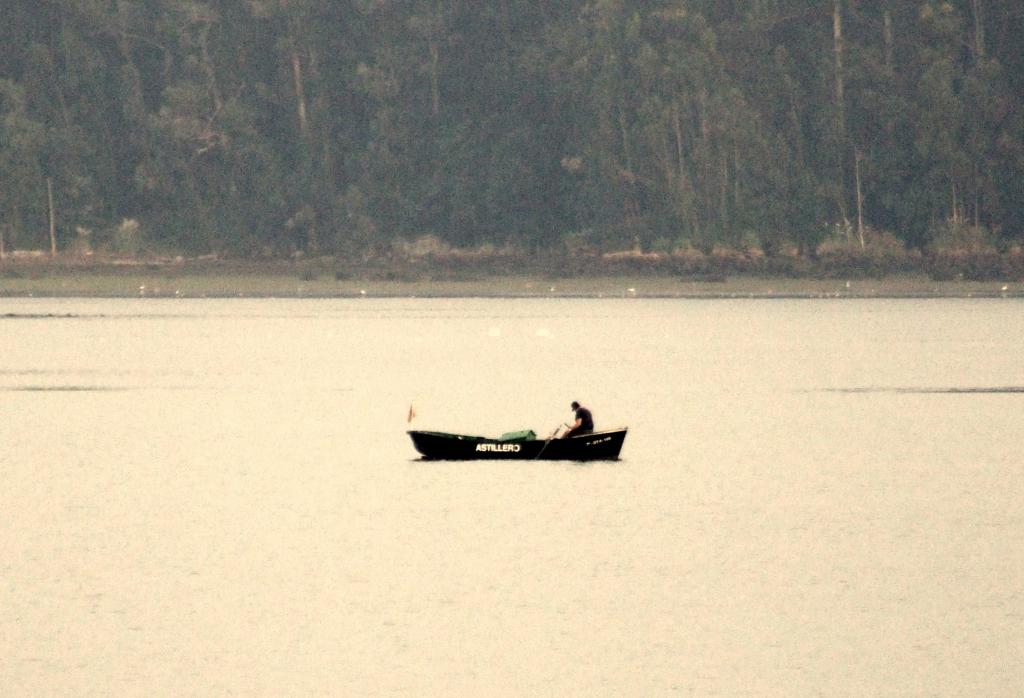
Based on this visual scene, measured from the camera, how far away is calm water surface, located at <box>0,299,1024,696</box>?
76.8 ft

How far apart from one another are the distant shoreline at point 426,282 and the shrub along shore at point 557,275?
0.24ft

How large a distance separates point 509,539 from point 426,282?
11688cm

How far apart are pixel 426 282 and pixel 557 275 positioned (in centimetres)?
1114

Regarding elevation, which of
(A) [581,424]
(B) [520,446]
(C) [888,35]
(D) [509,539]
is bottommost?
(D) [509,539]

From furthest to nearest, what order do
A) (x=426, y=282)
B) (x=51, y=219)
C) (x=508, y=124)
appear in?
(x=426, y=282), (x=508, y=124), (x=51, y=219)

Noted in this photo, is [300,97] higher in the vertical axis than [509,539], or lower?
higher

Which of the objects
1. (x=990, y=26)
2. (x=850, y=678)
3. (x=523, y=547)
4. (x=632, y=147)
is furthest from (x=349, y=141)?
(x=850, y=678)

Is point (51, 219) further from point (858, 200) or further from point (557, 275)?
point (858, 200)

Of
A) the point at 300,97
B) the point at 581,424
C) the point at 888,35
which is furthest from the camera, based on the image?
the point at 300,97

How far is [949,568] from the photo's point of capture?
98.3 feet

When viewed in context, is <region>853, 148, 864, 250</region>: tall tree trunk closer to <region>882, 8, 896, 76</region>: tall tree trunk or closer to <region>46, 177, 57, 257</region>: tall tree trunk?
<region>882, 8, 896, 76</region>: tall tree trunk

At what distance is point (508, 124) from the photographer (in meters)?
143

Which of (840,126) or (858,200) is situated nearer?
(858,200)

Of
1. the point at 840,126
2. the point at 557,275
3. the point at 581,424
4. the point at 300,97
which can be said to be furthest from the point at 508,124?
the point at 581,424
